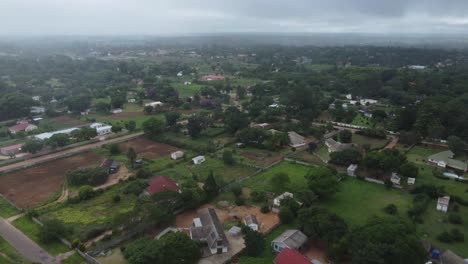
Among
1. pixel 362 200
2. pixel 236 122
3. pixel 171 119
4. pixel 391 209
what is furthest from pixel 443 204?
pixel 171 119

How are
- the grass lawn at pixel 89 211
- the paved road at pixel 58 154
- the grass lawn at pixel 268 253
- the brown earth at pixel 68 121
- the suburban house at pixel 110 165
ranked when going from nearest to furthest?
1. the grass lawn at pixel 268 253
2. the grass lawn at pixel 89 211
3. the suburban house at pixel 110 165
4. the paved road at pixel 58 154
5. the brown earth at pixel 68 121

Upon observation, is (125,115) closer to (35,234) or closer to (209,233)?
(35,234)

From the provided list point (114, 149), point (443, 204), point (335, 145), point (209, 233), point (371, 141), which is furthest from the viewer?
point (371, 141)

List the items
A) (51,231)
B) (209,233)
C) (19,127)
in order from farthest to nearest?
1. (19,127)
2. (51,231)
3. (209,233)

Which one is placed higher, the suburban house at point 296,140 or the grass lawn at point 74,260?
the suburban house at point 296,140

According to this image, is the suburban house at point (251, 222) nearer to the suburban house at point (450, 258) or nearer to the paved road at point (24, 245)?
the suburban house at point (450, 258)

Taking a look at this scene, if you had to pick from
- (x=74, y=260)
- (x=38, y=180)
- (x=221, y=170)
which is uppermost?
(x=221, y=170)

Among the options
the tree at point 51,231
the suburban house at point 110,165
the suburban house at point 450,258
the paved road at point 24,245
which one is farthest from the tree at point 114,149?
the suburban house at point 450,258

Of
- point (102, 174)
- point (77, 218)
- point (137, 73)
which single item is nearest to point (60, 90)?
point (137, 73)
